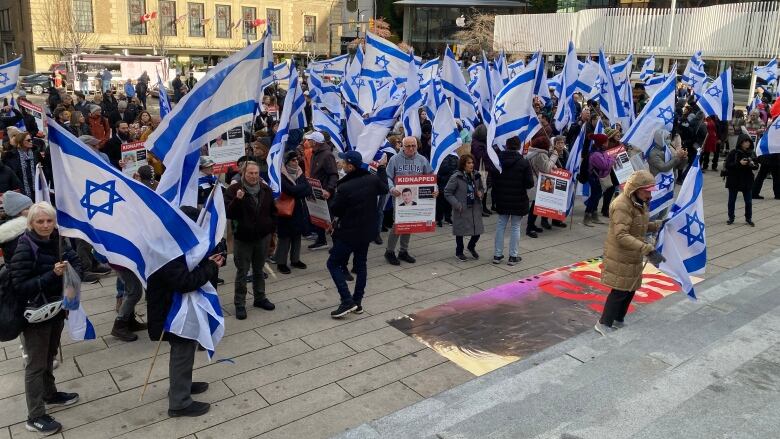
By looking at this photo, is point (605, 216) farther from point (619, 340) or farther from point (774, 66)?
point (774, 66)

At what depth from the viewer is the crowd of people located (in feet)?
15.3

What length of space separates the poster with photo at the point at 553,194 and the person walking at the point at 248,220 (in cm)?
479

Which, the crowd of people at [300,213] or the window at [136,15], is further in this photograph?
the window at [136,15]

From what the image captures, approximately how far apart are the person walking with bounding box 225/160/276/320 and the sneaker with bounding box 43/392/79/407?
200 cm

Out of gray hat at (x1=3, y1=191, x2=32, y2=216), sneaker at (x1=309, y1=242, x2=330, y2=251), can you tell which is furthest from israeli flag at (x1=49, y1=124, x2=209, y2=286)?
sneaker at (x1=309, y1=242, x2=330, y2=251)

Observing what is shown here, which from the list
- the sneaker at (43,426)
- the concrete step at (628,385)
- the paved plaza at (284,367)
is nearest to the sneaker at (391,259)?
the paved plaza at (284,367)

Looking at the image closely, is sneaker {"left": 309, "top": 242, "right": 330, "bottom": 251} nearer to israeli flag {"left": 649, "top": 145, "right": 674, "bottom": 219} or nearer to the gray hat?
israeli flag {"left": 649, "top": 145, "right": 674, "bottom": 219}

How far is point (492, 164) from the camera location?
9406 millimetres

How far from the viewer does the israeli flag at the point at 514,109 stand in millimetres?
9375

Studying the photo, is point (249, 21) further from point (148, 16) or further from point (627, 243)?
point (627, 243)

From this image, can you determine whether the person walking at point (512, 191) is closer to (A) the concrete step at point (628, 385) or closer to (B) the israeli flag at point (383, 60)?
(A) the concrete step at point (628, 385)

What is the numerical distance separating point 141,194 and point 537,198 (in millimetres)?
6785

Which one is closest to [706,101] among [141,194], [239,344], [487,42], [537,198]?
[537,198]

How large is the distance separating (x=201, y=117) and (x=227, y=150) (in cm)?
363
